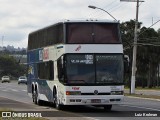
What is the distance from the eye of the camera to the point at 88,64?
23.5 m

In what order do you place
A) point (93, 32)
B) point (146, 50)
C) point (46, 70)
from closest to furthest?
point (93, 32) → point (46, 70) → point (146, 50)

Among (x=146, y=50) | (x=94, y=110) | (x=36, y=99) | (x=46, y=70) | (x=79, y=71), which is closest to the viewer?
(x=79, y=71)

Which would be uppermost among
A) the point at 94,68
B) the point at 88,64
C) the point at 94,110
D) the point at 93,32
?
the point at 93,32

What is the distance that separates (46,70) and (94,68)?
4.65 m

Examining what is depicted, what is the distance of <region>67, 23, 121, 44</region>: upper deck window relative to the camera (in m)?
24.0

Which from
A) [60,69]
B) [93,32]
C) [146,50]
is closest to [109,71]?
[93,32]

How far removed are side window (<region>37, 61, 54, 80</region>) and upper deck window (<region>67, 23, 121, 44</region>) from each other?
8.54ft

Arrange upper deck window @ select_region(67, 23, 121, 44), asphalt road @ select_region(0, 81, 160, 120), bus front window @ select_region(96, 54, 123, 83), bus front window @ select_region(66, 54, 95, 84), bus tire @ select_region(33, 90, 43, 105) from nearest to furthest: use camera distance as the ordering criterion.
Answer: asphalt road @ select_region(0, 81, 160, 120)
bus front window @ select_region(66, 54, 95, 84)
bus front window @ select_region(96, 54, 123, 83)
upper deck window @ select_region(67, 23, 121, 44)
bus tire @ select_region(33, 90, 43, 105)

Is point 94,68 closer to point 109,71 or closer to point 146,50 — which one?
point 109,71

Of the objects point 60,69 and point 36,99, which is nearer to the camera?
point 60,69

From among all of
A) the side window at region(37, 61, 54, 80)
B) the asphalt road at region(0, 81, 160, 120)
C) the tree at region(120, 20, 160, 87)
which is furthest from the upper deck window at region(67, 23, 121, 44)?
the tree at region(120, 20, 160, 87)

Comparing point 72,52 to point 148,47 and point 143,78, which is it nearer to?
point 148,47

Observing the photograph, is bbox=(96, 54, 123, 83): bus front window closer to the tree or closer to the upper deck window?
the upper deck window

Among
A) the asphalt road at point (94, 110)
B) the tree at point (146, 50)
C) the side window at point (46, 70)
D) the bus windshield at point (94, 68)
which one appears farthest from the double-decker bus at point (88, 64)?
the tree at point (146, 50)
